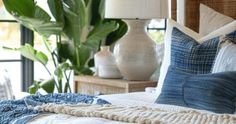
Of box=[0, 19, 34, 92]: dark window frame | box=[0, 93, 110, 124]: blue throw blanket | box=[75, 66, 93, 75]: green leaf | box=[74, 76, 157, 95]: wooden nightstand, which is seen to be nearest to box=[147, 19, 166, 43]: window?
box=[75, 66, 93, 75]: green leaf

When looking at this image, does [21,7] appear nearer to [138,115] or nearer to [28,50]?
[28,50]

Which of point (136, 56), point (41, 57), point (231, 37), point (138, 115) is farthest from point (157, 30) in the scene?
point (138, 115)

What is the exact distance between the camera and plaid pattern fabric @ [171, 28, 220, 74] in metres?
2.38

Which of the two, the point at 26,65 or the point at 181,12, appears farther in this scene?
the point at 26,65

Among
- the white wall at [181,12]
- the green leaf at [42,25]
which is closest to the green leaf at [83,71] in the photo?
the green leaf at [42,25]

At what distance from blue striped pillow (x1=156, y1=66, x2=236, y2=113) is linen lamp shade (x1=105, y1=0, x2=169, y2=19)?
1129 millimetres

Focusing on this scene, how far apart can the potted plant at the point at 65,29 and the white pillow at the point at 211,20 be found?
123cm

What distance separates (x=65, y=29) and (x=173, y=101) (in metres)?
2.14

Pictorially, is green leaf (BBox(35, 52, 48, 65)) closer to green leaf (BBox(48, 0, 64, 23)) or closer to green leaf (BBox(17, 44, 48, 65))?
green leaf (BBox(17, 44, 48, 65))

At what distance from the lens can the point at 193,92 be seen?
7.15 ft

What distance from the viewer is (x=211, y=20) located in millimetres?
3100

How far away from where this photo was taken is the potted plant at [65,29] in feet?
13.3

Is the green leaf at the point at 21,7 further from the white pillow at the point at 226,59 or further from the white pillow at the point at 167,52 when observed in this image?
the white pillow at the point at 226,59

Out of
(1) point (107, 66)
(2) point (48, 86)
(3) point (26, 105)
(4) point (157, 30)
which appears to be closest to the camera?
(3) point (26, 105)
